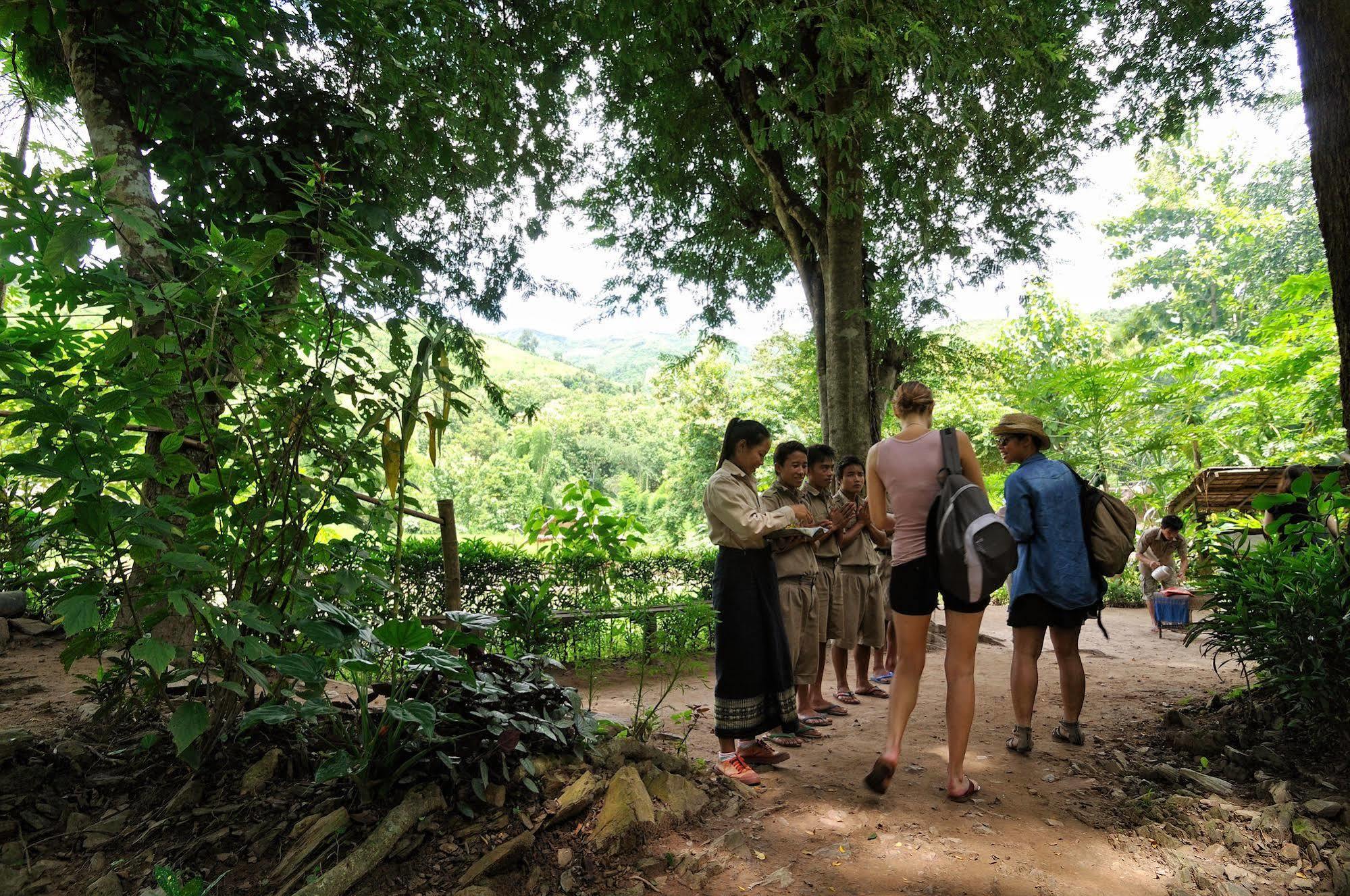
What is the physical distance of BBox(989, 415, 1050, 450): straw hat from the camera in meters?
3.82

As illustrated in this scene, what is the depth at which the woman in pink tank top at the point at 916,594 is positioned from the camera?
10.3 feet

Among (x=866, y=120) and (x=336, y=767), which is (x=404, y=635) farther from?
(x=866, y=120)

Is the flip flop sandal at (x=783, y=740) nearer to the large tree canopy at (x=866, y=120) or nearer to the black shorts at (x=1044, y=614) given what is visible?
the black shorts at (x=1044, y=614)

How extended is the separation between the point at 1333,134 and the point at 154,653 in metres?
5.38

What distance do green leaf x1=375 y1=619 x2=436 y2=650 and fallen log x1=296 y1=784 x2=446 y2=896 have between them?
0.56 meters

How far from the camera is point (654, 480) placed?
196 ft

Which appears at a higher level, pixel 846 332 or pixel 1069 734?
pixel 846 332

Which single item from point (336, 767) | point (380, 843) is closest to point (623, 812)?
point (380, 843)

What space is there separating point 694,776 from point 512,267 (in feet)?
25.1

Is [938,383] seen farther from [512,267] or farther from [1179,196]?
[1179,196]

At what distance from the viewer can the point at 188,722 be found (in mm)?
2064

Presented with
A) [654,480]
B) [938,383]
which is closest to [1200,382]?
[938,383]

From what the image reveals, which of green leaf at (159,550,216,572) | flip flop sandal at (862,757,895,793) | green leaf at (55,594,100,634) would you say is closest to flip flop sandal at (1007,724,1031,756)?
flip flop sandal at (862,757,895,793)

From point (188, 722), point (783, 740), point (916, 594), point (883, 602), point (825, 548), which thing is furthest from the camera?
point (883, 602)
